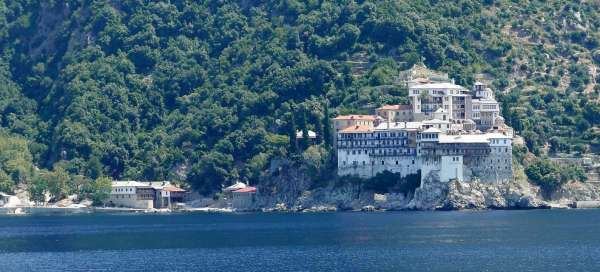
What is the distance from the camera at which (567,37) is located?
7333 inches

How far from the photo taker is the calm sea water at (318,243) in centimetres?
9994

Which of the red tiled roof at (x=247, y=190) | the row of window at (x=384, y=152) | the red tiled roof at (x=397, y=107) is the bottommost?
the red tiled roof at (x=247, y=190)

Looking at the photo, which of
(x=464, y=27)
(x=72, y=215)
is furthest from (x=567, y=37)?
(x=72, y=215)

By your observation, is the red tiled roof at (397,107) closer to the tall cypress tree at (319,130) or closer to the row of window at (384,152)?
the tall cypress tree at (319,130)

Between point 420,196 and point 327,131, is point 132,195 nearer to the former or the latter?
point 327,131

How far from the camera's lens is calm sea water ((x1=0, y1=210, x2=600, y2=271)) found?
9994 cm

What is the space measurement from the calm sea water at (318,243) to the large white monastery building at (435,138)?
5544 millimetres

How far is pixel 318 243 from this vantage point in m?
114

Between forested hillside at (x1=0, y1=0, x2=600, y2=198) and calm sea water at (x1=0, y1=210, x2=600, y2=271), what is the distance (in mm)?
18795

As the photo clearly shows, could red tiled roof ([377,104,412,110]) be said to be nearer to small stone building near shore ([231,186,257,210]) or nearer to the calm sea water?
small stone building near shore ([231,186,257,210])

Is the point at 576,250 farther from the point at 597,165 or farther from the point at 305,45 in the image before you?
the point at 305,45

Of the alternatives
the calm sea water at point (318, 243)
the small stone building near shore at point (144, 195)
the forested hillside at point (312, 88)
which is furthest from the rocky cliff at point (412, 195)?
the small stone building near shore at point (144, 195)

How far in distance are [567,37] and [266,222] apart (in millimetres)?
58533

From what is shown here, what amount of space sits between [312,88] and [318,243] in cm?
6007
